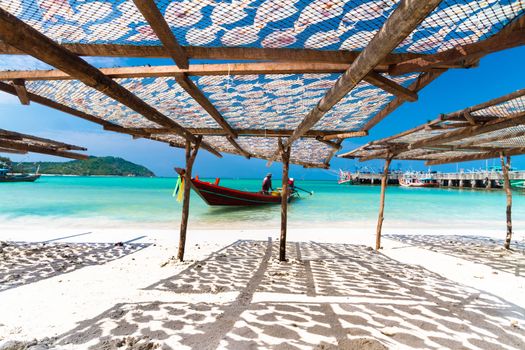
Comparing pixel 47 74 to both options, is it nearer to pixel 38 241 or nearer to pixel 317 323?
pixel 317 323

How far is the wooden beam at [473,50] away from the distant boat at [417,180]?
59295 millimetres

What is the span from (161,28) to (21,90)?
2218 millimetres

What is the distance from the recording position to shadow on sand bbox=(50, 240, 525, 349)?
2131mm

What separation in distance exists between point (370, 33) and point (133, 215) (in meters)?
13.1

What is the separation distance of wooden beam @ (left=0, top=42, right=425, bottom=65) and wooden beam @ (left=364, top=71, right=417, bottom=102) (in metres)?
0.16

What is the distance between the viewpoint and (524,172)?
3903 cm

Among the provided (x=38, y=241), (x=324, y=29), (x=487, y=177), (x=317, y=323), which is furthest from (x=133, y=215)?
(x=487, y=177)

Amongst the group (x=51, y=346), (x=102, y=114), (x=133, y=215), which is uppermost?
(x=102, y=114)

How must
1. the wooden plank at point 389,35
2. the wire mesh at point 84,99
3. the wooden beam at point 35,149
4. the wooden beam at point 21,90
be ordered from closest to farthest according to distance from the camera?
the wooden plank at point 389,35 → the wooden beam at point 21,90 → the wire mesh at point 84,99 → the wooden beam at point 35,149

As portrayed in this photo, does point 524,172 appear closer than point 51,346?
No

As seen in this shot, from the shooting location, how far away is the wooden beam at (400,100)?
7.44 feet

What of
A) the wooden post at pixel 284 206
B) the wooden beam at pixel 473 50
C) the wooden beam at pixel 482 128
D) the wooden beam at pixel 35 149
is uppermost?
the wooden beam at pixel 473 50

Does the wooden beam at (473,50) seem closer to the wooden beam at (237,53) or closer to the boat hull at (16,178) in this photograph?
the wooden beam at (237,53)

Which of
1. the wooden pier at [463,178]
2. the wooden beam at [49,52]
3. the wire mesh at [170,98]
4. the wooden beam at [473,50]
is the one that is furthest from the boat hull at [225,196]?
the wooden pier at [463,178]
